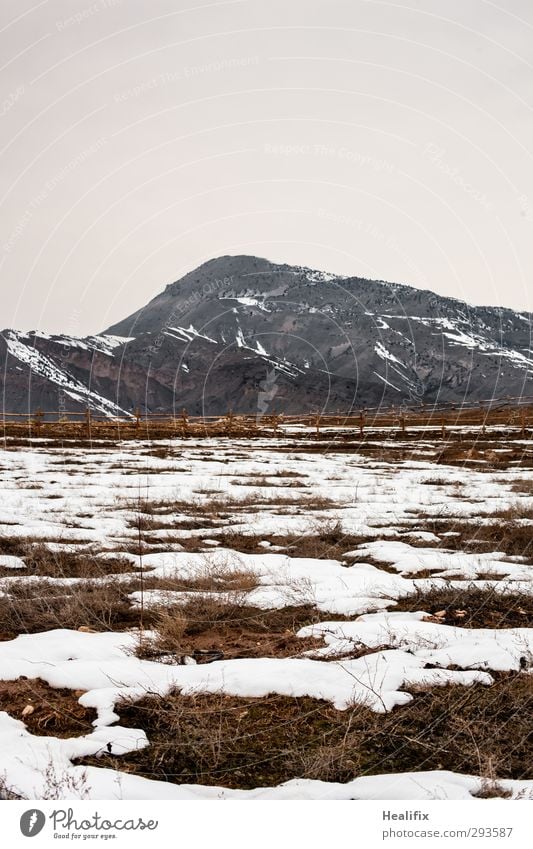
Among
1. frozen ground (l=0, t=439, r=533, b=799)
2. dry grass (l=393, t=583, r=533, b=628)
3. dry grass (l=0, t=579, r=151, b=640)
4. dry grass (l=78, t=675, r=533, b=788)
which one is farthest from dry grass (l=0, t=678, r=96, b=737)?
dry grass (l=393, t=583, r=533, b=628)

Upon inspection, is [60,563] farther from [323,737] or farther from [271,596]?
[323,737]

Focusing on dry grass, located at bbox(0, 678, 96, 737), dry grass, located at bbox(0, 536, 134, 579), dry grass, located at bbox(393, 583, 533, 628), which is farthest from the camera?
dry grass, located at bbox(0, 536, 134, 579)

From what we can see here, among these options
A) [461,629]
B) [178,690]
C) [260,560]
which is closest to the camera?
[178,690]

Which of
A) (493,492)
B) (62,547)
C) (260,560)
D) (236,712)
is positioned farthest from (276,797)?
(493,492)

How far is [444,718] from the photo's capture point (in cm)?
358

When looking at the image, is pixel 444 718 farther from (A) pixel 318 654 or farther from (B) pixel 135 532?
(B) pixel 135 532

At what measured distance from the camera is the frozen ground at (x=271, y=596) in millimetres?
3122

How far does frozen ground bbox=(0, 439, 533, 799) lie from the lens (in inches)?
123

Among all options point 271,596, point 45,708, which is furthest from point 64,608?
point 271,596

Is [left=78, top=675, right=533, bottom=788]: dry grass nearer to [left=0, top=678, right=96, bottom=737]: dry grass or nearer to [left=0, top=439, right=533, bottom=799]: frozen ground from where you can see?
[left=0, top=439, right=533, bottom=799]: frozen ground

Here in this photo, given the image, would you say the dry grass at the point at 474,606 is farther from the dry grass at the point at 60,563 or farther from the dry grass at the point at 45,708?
the dry grass at the point at 60,563

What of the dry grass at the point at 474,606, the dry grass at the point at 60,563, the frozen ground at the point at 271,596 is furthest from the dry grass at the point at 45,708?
the dry grass at the point at 474,606

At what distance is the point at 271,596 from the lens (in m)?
6.17
